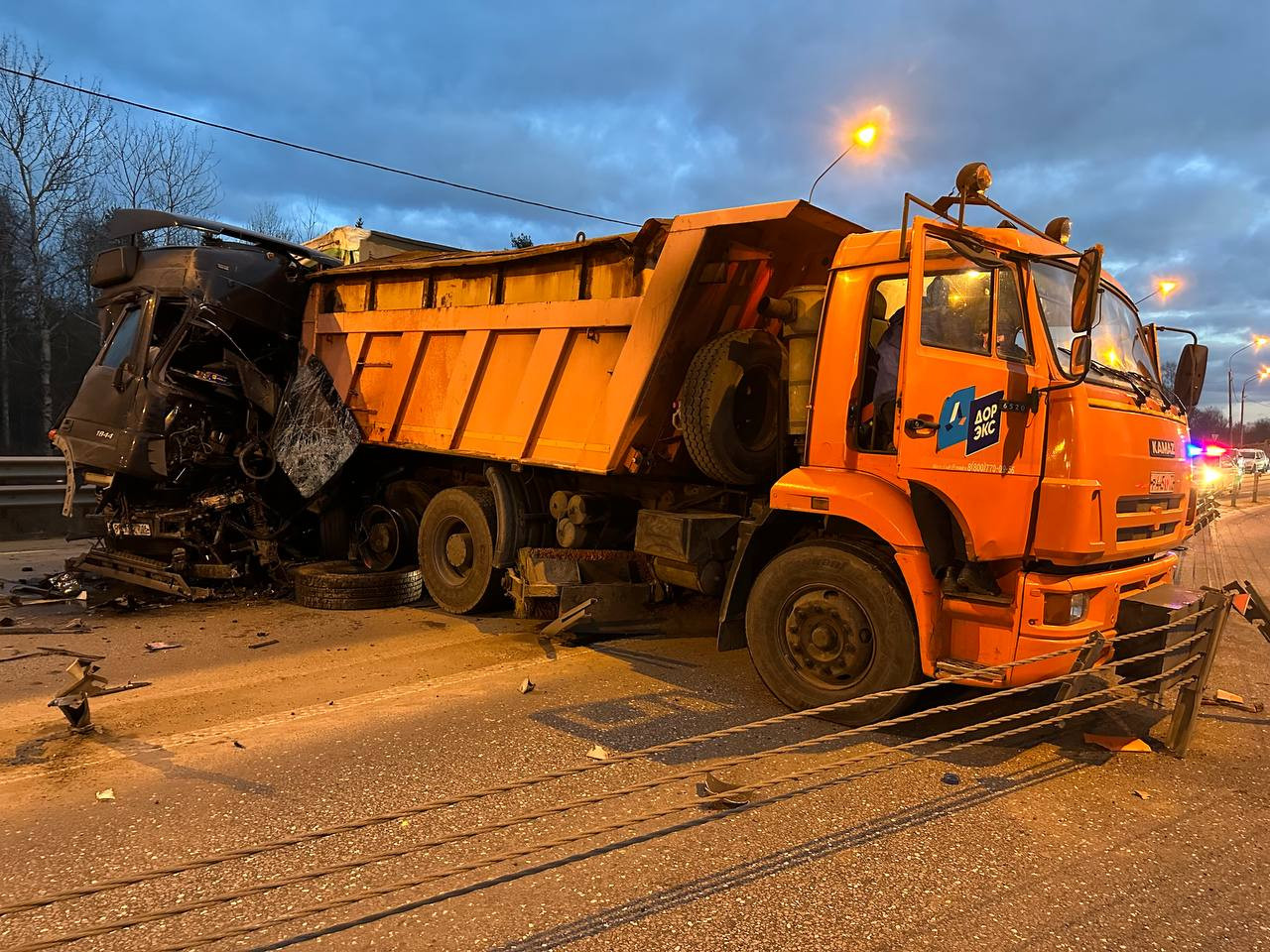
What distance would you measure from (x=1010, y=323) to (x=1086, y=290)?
0.42 meters

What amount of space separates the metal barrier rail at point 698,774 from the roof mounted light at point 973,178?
7.77ft

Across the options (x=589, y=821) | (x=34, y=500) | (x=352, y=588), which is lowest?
(x=589, y=821)

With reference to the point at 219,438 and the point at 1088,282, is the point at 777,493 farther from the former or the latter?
the point at 219,438

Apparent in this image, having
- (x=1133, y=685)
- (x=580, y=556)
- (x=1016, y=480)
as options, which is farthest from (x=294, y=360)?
(x=1133, y=685)

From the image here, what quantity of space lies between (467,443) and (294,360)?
9.01 ft

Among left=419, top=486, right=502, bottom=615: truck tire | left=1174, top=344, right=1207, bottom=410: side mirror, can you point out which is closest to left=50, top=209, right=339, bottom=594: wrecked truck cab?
left=419, top=486, right=502, bottom=615: truck tire

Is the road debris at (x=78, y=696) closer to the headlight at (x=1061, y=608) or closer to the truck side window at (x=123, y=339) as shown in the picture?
the truck side window at (x=123, y=339)

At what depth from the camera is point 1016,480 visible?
374 cm

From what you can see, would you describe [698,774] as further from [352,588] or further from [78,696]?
[352,588]

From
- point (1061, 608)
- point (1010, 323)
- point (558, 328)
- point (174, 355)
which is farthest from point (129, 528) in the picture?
point (1061, 608)

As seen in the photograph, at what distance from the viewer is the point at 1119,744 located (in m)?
4.12

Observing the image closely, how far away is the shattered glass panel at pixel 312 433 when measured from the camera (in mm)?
7391

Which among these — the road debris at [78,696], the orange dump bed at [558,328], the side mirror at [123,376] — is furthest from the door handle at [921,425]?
the side mirror at [123,376]

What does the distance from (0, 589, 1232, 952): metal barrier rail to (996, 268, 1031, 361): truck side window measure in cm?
143
